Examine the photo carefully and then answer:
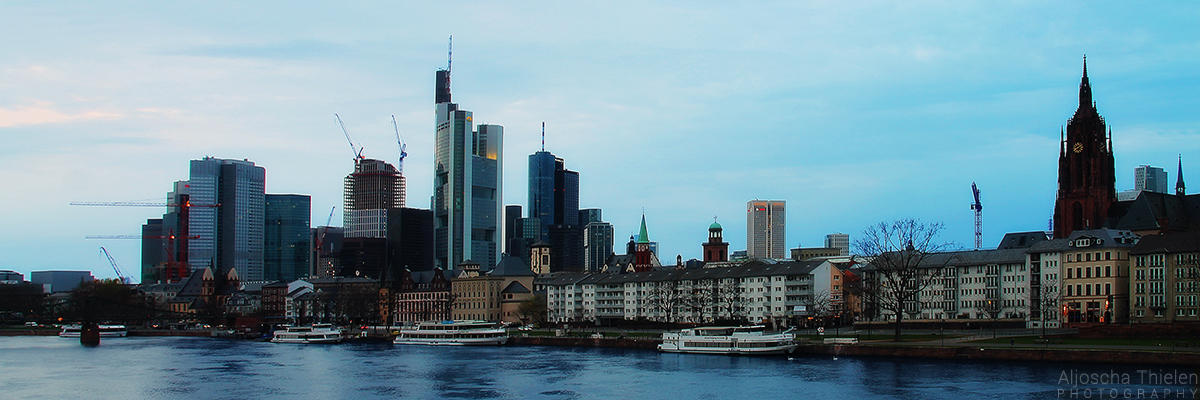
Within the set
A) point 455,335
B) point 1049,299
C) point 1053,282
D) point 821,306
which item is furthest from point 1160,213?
point 455,335

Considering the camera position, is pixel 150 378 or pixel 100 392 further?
pixel 150 378

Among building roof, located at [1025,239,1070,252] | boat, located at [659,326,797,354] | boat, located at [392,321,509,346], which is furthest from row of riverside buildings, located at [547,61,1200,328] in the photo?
boat, located at [392,321,509,346]

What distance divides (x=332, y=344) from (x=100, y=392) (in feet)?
312

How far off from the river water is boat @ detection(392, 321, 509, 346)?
99.1 feet

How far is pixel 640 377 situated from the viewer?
11144 cm

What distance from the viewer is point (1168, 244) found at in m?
144

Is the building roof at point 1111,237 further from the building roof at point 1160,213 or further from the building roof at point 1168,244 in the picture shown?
the building roof at point 1160,213

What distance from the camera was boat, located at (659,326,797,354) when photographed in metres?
137

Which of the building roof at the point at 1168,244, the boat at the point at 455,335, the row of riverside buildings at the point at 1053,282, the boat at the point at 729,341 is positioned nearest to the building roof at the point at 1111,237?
the row of riverside buildings at the point at 1053,282

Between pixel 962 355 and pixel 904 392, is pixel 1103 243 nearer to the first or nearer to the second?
pixel 962 355

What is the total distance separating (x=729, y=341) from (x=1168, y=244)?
50933mm

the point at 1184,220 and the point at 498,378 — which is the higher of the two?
the point at 1184,220

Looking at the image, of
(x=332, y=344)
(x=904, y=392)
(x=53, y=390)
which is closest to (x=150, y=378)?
(x=53, y=390)

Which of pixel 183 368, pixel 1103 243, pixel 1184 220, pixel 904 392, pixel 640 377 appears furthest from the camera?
pixel 1184 220
